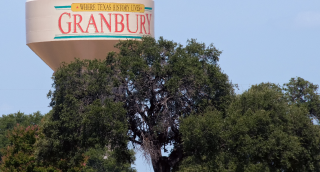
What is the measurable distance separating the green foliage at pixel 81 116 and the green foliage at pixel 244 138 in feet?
10.9

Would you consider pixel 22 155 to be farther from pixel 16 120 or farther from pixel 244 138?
pixel 16 120

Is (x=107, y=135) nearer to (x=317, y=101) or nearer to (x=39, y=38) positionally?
(x=39, y=38)

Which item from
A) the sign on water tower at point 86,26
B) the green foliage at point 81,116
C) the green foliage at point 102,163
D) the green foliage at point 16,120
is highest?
the green foliage at point 16,120

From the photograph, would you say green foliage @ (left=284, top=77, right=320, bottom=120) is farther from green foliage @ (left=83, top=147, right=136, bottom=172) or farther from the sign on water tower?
green foliage @ (left=83, top=147, right=136, bottom=172)

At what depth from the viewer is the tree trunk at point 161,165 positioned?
106 feet

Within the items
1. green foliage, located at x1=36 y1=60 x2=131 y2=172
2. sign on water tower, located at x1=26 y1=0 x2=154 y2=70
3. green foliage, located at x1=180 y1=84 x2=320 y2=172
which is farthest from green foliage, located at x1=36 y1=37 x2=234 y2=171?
sign on water tower, located at x1=26 y1=0 x2=154 y2=70

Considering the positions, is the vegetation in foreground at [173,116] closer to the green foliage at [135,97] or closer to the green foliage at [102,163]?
the green foliage at [135,97]

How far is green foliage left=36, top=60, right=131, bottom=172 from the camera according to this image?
2930 cm

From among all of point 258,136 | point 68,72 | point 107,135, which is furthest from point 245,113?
point 68,72

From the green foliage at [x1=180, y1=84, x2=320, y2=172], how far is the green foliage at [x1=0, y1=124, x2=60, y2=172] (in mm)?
18973

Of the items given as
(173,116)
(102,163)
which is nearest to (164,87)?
(173,116)

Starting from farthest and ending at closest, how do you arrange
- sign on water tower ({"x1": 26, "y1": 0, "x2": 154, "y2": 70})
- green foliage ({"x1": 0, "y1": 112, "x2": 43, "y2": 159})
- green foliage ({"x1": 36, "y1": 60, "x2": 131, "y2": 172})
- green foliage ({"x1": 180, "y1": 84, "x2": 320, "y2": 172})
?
green foliage ({"x1": 0, "y1": 112, "x2": 43, "y2": 159}) < sign on water tower ({"x1": 26, "y1": 0, "x2": 154, "y2": 70}) < green foliage ({"x1": 36, "y1": 60, "x2": 131, "y2": 172}) < green foliage ({"x1": 180, "y1": 84, "x2": 320, "y2": 172})

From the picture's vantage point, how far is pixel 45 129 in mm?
31141

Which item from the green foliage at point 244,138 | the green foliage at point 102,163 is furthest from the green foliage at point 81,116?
the green foliage at point 102,163
